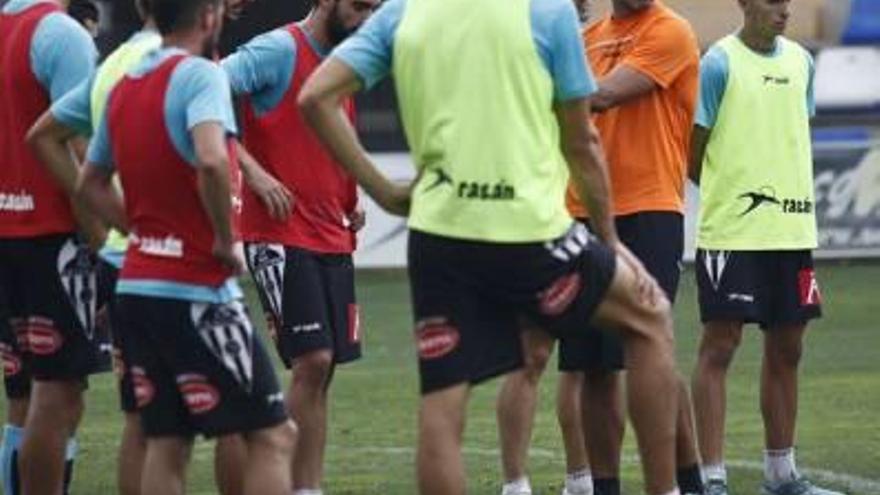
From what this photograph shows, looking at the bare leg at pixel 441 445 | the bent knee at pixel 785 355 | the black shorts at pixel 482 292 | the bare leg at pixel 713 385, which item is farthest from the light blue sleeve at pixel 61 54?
the bent knee at pixel 785 355

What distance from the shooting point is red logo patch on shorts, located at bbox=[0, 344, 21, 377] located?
10539mm

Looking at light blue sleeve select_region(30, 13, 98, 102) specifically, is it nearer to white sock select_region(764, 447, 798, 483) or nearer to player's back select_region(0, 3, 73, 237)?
player's back select_region(0, 3, 73, 237)

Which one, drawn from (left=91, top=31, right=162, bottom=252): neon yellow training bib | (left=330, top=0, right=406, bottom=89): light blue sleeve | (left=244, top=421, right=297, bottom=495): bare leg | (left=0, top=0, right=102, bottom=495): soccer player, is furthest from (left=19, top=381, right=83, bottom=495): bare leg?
(left=330, top=0, right=406, bottom=89): light blue sleeve

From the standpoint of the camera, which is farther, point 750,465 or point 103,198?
point 750,465

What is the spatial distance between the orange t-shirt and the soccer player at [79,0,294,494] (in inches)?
96.0

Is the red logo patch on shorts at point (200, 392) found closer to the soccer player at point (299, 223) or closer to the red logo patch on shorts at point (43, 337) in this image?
the red logo patch on shorts at point (43, 337)

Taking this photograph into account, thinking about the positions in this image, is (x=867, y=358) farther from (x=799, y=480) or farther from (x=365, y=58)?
(x=365, y=58)

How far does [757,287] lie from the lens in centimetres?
1173

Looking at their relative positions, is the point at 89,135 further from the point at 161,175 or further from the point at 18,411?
the point at 18,411

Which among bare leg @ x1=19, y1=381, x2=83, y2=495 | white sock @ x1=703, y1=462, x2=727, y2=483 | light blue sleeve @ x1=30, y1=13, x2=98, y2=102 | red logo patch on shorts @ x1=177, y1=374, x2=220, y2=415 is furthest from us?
white sock @ x1=703, y1=462, x2=727, y2=483

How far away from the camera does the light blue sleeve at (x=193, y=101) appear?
27.7 feet

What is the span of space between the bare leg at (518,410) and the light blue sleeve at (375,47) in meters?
2.25

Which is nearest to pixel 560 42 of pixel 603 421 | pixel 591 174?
pixel 591 174

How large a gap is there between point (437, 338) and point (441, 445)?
33 centimetres
